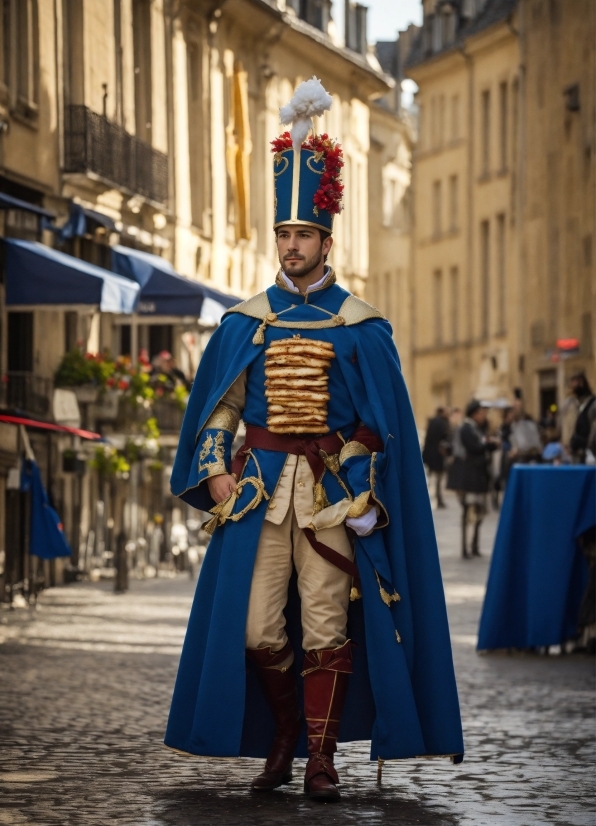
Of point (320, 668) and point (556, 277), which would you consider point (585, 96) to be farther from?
point (320, 668)

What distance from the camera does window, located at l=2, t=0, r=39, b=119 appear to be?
2072 centimetres

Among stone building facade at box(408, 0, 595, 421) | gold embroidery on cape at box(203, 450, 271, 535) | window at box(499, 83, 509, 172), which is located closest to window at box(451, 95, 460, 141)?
stone building facade at box(408, 0, 595, 421)

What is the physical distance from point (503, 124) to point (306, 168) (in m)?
57.7

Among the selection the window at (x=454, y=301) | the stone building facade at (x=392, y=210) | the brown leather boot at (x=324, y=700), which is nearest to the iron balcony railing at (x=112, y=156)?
the brown leather boot at (x=324, y=700)

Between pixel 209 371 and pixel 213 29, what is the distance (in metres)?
25.4

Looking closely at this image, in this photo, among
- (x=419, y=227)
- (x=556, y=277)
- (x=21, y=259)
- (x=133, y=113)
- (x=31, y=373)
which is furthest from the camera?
(x=419, y=227)

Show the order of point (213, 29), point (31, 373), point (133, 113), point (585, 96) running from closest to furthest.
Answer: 1. point (31, 373)
2. point (133, 113)
3. point (213, 29)
4. point (585, 96)

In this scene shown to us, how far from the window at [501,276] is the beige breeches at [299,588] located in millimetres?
56147

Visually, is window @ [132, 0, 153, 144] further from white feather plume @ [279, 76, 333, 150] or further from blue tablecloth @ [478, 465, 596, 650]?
white feather plume @ [279, 76, 333, 150]

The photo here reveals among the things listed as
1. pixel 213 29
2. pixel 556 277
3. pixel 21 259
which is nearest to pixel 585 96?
pixel 556 277

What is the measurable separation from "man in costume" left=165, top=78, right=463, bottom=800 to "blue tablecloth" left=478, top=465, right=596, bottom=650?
570 centimetres

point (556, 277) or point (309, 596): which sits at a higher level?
point (556, 277)

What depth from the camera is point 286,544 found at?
26.0 ft

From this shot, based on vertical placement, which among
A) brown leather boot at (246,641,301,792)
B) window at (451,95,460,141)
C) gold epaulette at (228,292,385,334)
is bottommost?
brown leather boot at (246,641,301,792)
